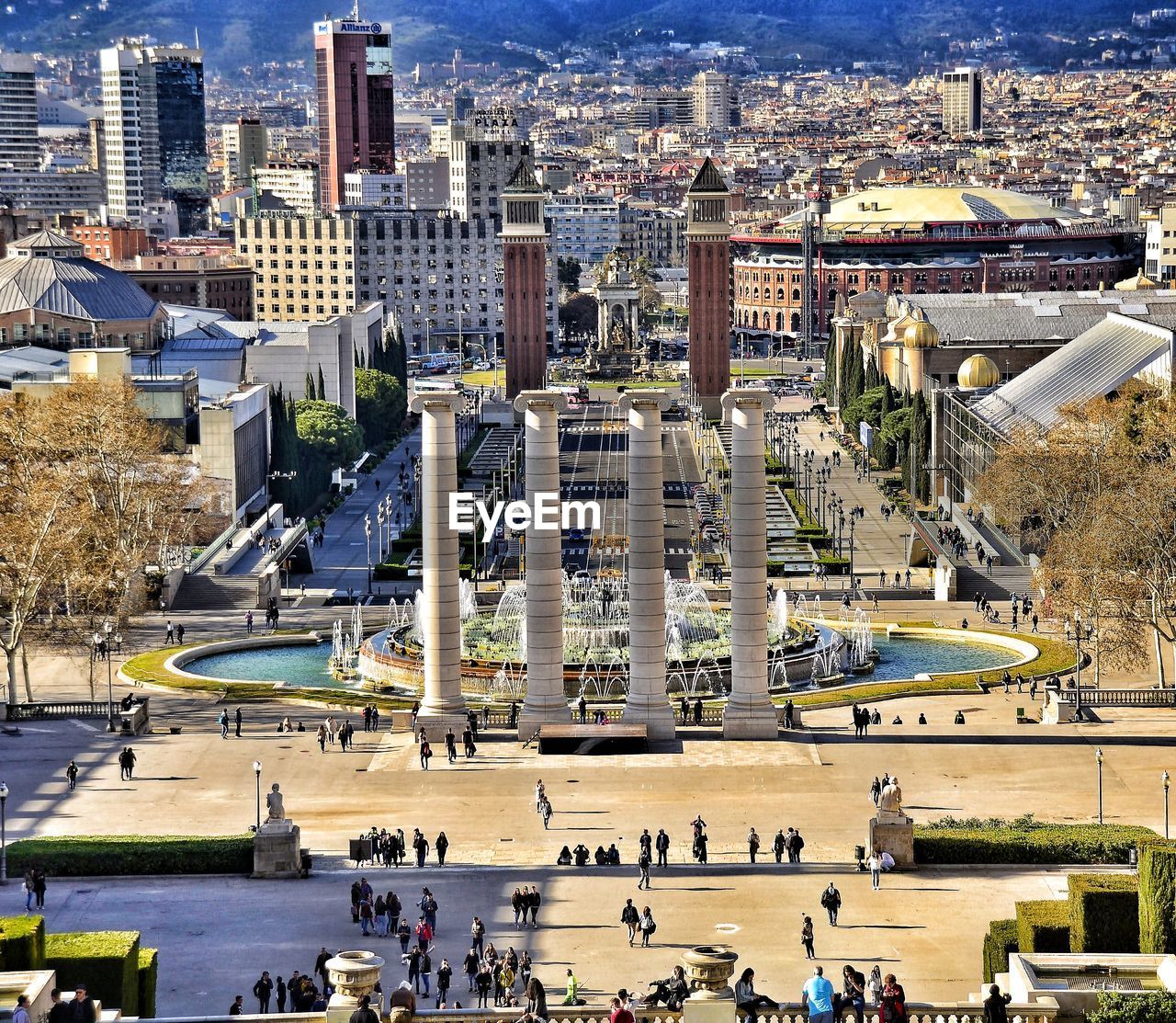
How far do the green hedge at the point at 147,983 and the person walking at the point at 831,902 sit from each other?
49.3 feet

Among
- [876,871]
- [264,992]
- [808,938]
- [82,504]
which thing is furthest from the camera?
[82,504]

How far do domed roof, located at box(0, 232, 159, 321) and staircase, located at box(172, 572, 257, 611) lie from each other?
149 feet

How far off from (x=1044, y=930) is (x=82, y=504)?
2310 inches

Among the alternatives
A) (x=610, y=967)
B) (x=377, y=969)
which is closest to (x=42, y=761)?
(x=610, y=967)

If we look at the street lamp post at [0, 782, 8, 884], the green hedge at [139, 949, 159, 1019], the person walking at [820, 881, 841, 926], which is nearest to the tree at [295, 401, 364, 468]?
the street lamp post at [0, 782, 8, 884]

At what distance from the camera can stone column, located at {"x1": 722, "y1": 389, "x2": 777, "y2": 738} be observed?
71750mm

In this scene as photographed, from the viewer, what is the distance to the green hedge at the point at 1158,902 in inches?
1746

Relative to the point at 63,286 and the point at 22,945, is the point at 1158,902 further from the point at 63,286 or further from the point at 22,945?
the point at 63,286

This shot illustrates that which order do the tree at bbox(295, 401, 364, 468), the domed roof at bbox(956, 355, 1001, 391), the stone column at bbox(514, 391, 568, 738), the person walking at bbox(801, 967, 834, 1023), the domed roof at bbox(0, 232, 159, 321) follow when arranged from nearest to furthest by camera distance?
the person walking at bbox(801, 967, 834, 1023)
the stone column at bbox(514, 391, 568, 738)
the domed roof at bbox(956, 355, 1001, 391)
the domed roof at bbox(0, 232, 159, 321)
the tree at bbox(295, 401, 364, 468)

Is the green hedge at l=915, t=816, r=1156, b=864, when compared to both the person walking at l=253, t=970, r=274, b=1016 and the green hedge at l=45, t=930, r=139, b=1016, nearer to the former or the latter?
the person walking at l=253, t=970, r=274, b=1016

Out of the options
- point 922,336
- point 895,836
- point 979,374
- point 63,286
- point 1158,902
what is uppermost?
point 63,286

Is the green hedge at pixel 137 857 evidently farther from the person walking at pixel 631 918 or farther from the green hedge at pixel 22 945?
the green hedge at pixel 22 945

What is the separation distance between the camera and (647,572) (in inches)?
2820

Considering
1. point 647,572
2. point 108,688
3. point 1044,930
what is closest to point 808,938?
point 1044,930
